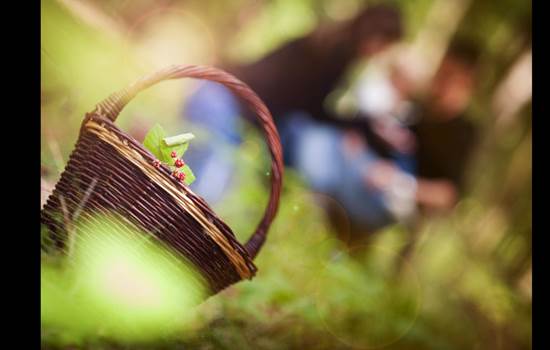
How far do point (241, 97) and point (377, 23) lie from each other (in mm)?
1530

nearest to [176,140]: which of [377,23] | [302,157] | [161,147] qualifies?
[161,147]

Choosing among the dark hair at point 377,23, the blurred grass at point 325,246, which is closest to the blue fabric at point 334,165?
the blurred grass at point 325,246

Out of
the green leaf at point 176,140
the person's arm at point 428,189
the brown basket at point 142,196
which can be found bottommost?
the person's arm at point 428,189

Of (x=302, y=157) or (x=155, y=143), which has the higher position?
(x=155, y=143)

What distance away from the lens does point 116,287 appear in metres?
0.90

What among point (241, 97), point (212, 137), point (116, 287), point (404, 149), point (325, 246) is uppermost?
point (241, 97)

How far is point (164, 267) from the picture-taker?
2.81ft

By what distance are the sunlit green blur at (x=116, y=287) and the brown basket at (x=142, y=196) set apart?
0.10 ft

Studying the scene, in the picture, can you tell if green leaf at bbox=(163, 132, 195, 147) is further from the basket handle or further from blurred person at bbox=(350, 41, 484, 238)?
blurred person at bbox=(350, 41, 484, 238)

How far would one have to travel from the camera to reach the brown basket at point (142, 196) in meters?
0.79

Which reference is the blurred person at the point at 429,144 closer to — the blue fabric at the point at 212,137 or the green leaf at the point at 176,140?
the blue fabric at the point at 212,137

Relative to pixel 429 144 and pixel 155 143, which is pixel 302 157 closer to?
pixel 429 144
